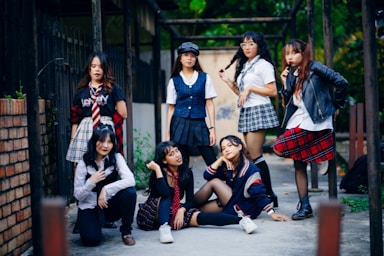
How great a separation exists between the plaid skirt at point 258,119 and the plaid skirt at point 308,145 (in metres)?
0.30

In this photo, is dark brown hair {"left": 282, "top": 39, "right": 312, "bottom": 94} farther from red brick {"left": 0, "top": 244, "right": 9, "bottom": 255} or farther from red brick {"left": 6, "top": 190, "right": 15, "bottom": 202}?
red brick {"left": 0, "top": 244, "right": 9, "bottom": 255}

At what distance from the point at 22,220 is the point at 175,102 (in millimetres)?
2250

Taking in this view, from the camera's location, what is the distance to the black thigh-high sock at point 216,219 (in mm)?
5453

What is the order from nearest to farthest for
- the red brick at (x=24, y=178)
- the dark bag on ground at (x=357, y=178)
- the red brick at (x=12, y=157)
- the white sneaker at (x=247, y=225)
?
1. the red brick at (x=12, y=157)
2. the red brick at (x=24, y=178)
3. the white sneaker at (x=247, y=225)
4. the dark bag on ground at (x=357, y=178)

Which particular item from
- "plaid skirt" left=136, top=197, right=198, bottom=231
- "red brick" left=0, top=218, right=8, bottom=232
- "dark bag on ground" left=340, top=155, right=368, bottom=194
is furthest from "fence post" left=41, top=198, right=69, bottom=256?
"dark bag on ground" left=340, top=155, right=368, bottom=194

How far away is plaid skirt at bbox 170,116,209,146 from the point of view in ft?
20.3

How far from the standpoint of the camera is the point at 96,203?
16.6ft

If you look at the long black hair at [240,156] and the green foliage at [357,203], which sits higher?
the long black hair at [240,156]

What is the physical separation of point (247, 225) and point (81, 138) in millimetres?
1605

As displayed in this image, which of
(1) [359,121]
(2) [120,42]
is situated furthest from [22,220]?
(2) [120,42]

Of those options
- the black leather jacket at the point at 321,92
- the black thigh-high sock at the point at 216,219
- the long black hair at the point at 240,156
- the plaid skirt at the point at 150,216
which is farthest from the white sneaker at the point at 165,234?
the black leather jacket at the point at 321,92

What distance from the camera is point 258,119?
6125 millimetres

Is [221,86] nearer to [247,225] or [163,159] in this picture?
[163,159]

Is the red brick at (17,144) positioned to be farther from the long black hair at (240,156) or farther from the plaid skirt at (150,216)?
the long black hair at (240,156)
